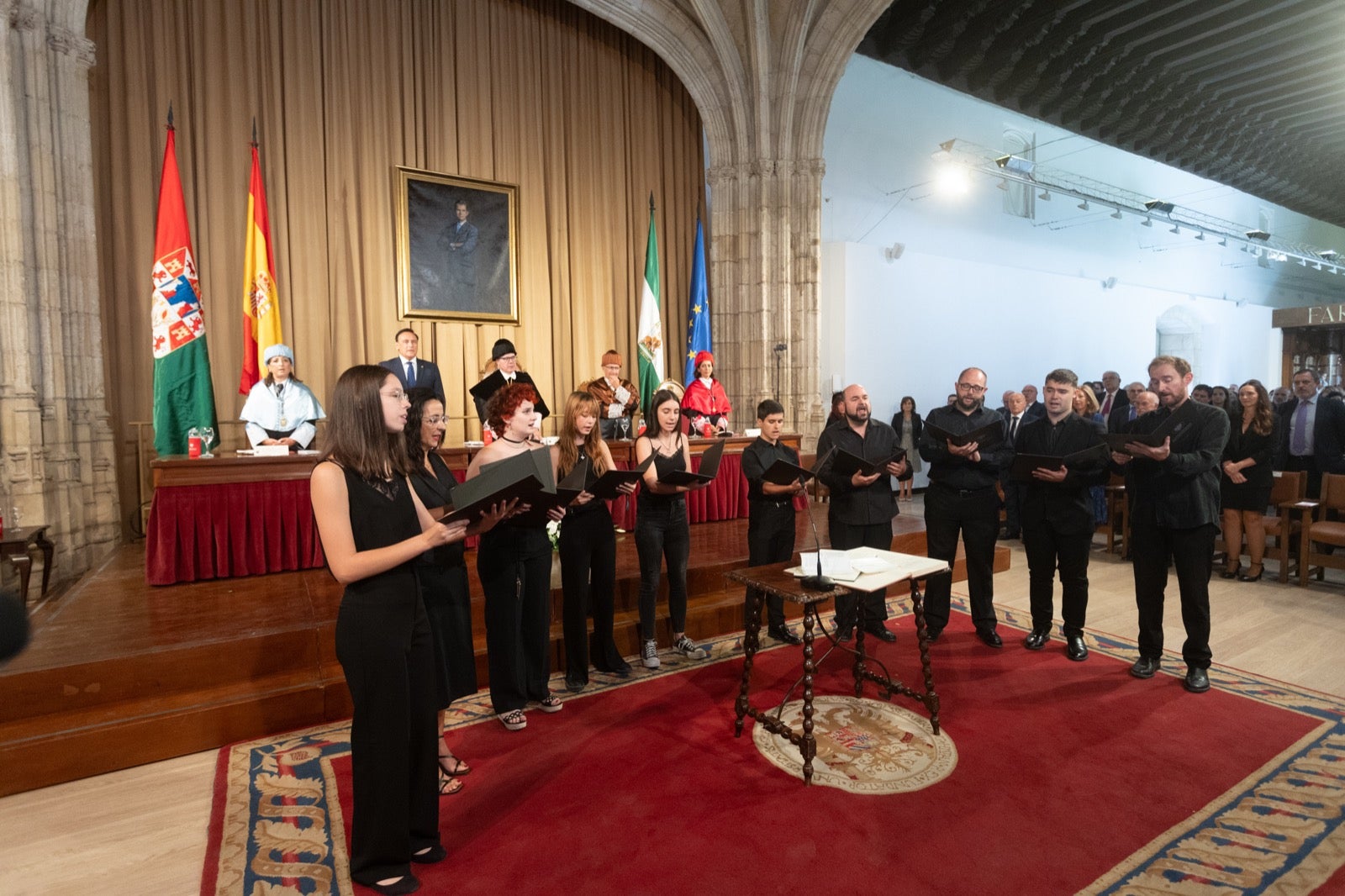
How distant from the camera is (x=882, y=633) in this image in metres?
4.55

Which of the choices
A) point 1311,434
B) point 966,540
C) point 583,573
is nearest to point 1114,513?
point 1311,434

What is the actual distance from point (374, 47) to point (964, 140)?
8723 mm

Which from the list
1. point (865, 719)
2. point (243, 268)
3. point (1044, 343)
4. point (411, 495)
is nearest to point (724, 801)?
point (865, 719)

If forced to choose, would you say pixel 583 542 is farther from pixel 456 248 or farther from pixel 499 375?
pixel 456 248

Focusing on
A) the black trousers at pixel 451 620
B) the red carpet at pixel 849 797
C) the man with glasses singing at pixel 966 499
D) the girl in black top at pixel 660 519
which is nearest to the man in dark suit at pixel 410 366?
the girl in black top at pixel 660 519

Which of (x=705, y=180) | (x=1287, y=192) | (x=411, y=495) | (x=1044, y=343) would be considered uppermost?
(x=1287, y=192)

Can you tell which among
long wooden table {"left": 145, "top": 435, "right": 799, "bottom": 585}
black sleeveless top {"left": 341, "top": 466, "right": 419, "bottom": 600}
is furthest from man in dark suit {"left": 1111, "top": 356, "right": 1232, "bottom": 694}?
long wooden table {"left": 145, "top": 435, "right": 799, "bottom": 585}

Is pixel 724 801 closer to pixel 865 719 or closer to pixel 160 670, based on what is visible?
pixel 865 719

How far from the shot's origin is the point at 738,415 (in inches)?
370

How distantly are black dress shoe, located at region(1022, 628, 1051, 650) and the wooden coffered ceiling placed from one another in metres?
8.05

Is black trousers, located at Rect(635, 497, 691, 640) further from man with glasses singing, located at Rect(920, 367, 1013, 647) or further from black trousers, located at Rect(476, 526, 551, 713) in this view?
man with glasses singing, located at Rect(920, 367, 1013, 647)

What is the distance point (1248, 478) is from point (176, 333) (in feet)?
27.8

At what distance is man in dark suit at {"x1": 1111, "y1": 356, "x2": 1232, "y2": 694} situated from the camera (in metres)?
3.69

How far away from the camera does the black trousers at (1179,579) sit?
3.72 m
